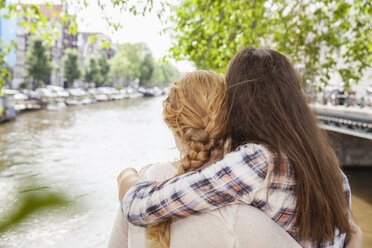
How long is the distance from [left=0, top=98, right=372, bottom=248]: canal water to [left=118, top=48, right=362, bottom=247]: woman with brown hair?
0.41m

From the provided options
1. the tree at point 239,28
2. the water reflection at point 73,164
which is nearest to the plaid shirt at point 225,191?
the water reflection at point 73,164

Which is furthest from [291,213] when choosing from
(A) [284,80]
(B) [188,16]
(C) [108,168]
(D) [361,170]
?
(D) [361,170]

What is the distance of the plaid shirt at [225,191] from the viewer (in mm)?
1332

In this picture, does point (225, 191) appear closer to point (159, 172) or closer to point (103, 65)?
point (159, 172)

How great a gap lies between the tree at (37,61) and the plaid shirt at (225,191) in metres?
46.7

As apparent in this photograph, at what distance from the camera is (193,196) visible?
4.41 feet

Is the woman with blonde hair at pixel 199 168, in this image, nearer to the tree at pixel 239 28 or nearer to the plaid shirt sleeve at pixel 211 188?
the plaid shirt sleeve at pixel 211 188

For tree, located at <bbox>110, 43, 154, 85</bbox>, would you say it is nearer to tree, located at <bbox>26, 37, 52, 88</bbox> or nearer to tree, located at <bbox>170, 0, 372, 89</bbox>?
tree, located at <bbox>26, 37, 52, 88</bbox>

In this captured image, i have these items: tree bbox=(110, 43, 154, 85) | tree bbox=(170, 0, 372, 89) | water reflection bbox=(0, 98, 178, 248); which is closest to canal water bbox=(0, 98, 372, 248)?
water reflection bbox=(0, 98, 178, 248)

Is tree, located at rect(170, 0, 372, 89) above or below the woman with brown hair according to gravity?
above

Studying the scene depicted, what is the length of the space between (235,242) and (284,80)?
608 millimetres

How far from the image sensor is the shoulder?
5.10 feet

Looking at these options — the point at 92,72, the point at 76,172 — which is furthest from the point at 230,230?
the point at 92,72

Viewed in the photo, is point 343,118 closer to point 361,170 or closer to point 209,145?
point 361,170
